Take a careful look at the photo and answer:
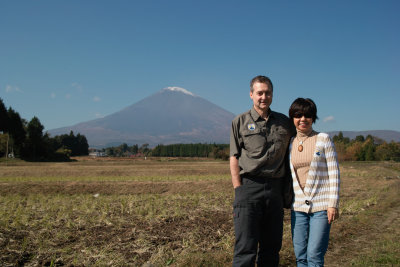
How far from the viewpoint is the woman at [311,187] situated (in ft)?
9.63

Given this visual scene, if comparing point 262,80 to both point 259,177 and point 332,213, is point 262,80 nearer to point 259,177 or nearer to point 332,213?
point 259,177

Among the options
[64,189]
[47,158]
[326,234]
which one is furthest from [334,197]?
[47,158]

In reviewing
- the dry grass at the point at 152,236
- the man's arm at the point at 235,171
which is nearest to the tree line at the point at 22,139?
the dry grass at the point at 152,236

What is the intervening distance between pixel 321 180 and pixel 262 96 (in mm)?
955

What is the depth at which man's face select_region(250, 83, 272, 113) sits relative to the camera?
10.5 feet

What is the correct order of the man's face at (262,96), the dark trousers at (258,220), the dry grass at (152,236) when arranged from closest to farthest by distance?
the dark trousers at (258,220), the man's face at (262,96), the dry grass at (152,236)

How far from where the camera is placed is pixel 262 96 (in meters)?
3.19

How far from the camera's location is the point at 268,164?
10.3 ft

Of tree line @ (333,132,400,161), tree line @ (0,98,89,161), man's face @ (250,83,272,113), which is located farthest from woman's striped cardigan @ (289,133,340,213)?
tree line @ (333,132,400,161)

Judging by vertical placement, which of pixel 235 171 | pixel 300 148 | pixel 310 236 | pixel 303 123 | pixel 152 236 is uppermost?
pixel 303 123

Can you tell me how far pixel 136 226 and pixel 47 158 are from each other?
177 ft

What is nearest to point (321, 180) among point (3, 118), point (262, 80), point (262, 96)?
point (262, 96)

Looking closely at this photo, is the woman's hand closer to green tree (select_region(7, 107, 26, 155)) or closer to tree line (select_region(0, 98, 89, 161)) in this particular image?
tree line (select_region(0, 98, 89, 161))

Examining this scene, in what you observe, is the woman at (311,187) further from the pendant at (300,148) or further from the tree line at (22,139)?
the tree line at (22,139)
